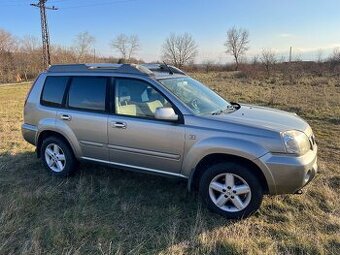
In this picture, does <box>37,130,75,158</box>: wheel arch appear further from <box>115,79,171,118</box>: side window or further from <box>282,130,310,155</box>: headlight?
<box>282,130,310,155</box>: headlight

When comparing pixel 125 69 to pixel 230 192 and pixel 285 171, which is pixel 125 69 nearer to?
pixel 230 192

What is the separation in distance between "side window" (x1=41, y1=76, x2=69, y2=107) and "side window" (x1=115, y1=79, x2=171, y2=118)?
105 centimetres

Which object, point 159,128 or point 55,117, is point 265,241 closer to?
point 159,128

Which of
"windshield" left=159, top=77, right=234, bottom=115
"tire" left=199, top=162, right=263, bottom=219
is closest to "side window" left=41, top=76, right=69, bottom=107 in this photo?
"windshield" left=159, top=77, right=234, bottom=115

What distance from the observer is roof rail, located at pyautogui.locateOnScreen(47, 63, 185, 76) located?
4727mm

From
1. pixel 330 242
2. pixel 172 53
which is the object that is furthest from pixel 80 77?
pixel 172 53

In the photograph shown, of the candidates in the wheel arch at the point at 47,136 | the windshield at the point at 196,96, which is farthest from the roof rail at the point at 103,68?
the wheel arch at the point at 47,136

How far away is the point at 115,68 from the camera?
192 inches

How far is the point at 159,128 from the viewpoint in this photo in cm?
432

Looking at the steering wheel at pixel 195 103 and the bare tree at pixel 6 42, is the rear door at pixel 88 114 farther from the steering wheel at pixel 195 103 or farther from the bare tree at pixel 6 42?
the bare tree at pixel 6 42

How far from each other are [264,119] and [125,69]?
1.96 m

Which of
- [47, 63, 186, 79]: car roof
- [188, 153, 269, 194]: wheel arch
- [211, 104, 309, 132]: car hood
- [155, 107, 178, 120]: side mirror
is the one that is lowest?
[188, 153, 269, 194]: wheel arch

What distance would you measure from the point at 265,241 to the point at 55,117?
3471 millimetres

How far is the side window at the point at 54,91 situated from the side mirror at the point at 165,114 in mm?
1882
